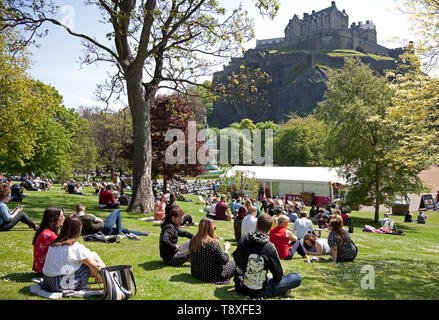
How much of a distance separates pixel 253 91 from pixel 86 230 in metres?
9.61

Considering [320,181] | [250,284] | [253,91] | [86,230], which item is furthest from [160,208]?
[320,181]

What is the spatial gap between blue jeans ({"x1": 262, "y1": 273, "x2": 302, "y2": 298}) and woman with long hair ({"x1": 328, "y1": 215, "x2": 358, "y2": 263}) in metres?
2.69

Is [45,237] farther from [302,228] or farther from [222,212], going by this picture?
[222,212]

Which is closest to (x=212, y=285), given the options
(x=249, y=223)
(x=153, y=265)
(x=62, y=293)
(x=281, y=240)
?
(x=153, y=265)

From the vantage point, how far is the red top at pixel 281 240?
7.34 metres

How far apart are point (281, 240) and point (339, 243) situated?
141cm

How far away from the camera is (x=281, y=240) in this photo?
745cm

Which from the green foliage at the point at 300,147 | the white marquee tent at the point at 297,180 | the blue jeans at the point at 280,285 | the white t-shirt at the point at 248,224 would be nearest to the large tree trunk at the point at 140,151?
the white t-shirt at the point at 248,224

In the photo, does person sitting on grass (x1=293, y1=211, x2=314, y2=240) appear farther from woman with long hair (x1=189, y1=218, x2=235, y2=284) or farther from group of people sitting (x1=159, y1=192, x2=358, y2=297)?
woman with long hair (x1=189, y1=218, x2=235, y2=284)

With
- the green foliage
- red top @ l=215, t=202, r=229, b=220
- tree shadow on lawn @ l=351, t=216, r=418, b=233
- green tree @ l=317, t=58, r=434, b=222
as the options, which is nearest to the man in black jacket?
red top @ l=215, t=202, r=229, b=220

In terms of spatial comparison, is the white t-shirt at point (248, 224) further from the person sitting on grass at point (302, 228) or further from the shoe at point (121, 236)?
the shoe at point (121, 236)

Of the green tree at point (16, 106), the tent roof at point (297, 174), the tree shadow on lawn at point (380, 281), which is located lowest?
the tree shadow on lawn at point (380, 281)

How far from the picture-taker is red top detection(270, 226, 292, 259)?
734 cm
